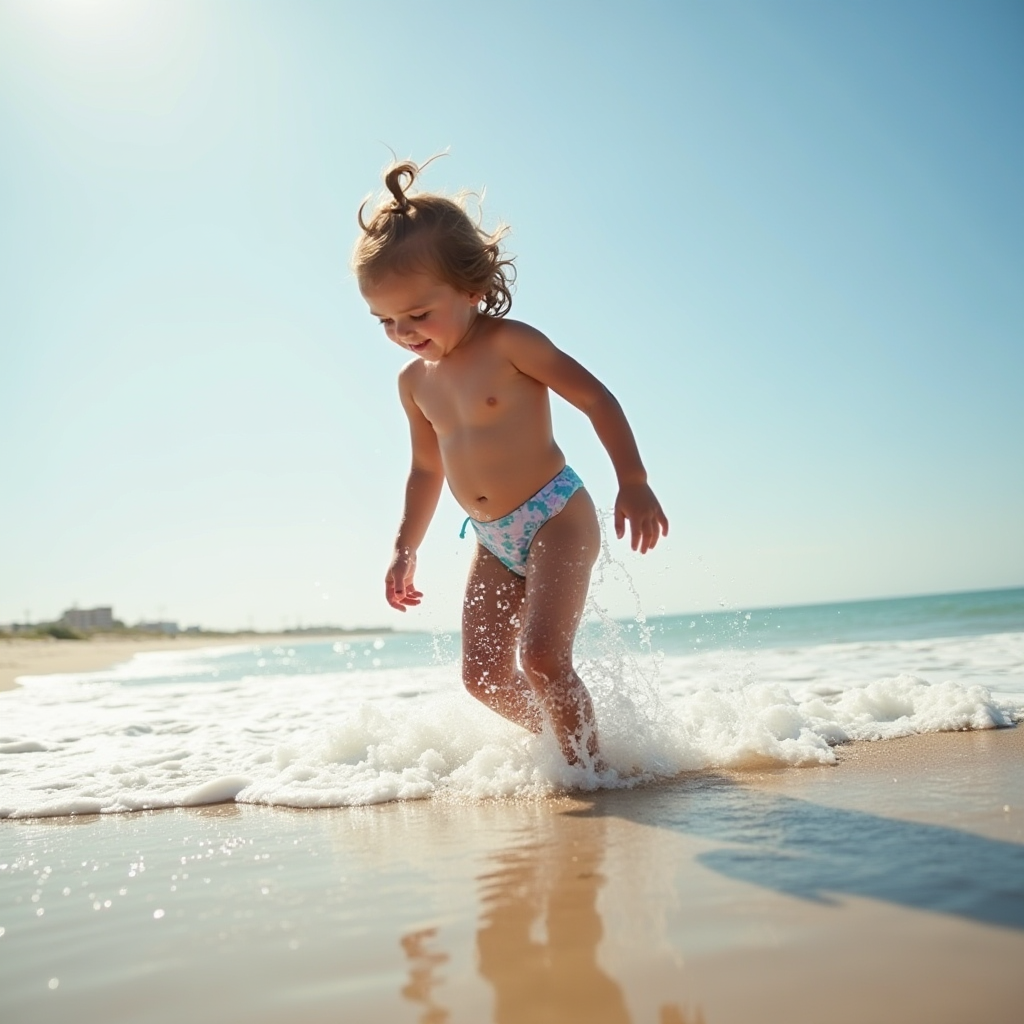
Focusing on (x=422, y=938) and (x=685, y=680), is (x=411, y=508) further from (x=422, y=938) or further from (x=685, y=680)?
(x=685, y=680)

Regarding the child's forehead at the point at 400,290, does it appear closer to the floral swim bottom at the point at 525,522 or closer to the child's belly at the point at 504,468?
the child's belly at the point at 504,468

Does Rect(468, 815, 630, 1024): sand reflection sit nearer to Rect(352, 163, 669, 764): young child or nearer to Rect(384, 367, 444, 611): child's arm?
Rect(352, 163, 669, 764): young child

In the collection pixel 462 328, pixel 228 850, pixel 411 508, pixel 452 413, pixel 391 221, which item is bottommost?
pixel 228 850

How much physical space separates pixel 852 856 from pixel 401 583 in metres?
2.10

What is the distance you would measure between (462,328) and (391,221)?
1.36 feet

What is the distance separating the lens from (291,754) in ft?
11.2

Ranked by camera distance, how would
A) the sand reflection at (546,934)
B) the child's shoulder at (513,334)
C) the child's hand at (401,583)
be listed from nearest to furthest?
the sand reflection at (546,934), the child's shoulder at (513,334), the child's hand at (401,583)

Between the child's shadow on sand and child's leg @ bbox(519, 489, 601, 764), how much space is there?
1.58 ft

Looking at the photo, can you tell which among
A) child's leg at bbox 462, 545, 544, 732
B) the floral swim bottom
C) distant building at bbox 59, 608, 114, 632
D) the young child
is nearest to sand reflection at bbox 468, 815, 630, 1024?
the young child

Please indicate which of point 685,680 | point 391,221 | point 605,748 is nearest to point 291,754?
point 605,748

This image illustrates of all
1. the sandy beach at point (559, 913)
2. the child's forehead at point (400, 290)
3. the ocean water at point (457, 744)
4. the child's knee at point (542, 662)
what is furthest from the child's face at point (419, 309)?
the sandy beach at point (559, 913)

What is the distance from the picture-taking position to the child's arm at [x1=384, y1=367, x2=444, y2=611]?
137 inches

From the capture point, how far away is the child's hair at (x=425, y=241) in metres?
2.92

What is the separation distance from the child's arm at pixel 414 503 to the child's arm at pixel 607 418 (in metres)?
0.59
